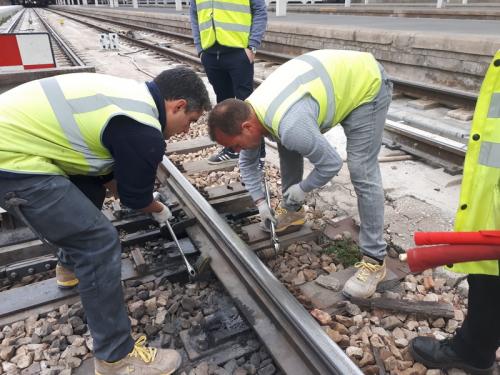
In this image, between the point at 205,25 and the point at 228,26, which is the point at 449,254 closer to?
the point at 228,26

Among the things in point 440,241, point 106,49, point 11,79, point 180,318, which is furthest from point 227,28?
point 106,49

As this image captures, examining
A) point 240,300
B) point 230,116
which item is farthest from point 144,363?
point 230,116

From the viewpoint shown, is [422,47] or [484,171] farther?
[422,47]

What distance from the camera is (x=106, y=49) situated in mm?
15750

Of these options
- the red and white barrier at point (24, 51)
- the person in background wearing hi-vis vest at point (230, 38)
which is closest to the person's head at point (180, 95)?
the person in background wearing hi-vis vest at point (230, 38)

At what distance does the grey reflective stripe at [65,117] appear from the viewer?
78.9 inches

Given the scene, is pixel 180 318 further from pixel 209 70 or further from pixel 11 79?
pixel 11 79

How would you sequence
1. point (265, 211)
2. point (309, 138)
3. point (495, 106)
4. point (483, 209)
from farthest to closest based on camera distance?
point (265, 211), point (309, 138), point (483, 209), point (495, 106)

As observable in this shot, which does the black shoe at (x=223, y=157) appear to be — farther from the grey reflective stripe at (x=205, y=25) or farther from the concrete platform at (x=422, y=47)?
the concrete platform at (x=422, y=47)

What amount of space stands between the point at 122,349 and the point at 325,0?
31614mm

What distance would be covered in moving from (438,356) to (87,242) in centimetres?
184

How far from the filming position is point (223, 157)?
16.5 ft

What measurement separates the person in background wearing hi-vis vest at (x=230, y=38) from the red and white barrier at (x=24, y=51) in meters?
4.65

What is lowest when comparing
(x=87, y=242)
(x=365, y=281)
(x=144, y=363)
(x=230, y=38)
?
(x=144, y=363)
